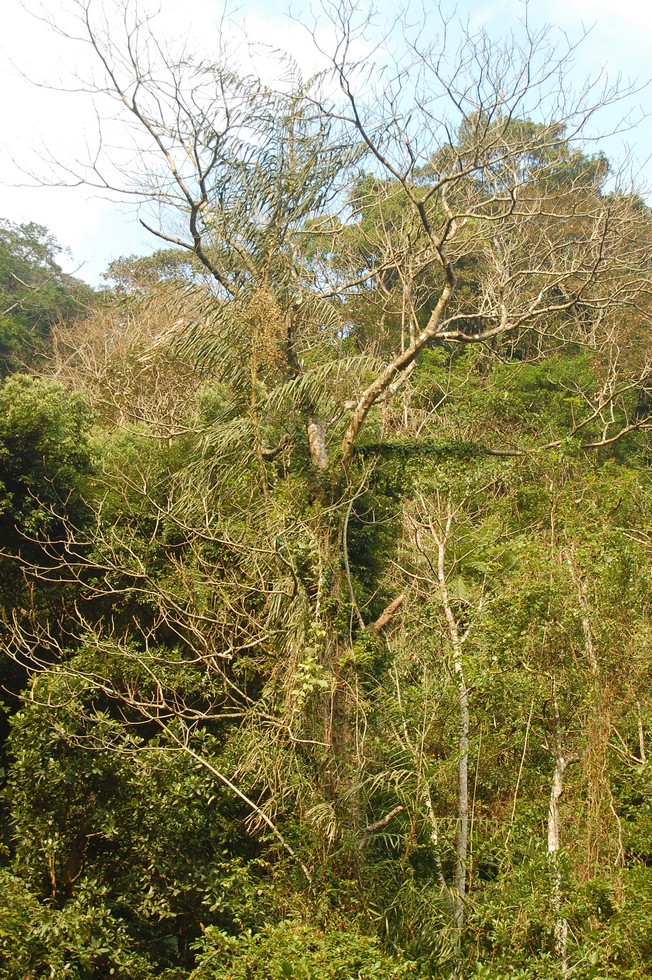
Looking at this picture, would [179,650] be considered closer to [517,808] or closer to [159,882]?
[159,882]

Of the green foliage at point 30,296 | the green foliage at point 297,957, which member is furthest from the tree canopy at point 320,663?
the green foliage at point 30,296

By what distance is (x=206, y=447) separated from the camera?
7156 millimetres

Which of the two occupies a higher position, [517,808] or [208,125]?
[208,125]

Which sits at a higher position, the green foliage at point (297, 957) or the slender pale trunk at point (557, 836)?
the slender pale trunk at point (557, 836)

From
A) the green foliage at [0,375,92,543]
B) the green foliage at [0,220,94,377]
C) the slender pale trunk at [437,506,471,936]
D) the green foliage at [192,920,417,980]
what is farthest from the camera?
the green foliage at [0,220,94,377]

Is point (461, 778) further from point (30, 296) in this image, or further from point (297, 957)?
point (30, 296)

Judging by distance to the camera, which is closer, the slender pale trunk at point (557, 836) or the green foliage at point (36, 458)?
the slender pale trunk at point (557, 836)

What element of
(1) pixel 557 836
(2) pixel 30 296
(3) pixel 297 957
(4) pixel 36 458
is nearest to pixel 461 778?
(1) pixel 557 836

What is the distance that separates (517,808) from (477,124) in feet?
16.3

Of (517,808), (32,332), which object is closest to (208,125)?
(517,808)

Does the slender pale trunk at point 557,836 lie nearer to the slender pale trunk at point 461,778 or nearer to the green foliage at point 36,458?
the slender pale trunk at point 461,778

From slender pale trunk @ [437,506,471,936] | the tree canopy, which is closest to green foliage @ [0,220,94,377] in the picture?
the tree canopy

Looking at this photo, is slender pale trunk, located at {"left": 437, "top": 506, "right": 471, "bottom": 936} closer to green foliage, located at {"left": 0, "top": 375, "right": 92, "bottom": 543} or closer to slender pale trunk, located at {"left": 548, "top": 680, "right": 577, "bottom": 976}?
slender pale trunk, located at {"left": 548, "top": 680, "right": 577, "bottom": 976}

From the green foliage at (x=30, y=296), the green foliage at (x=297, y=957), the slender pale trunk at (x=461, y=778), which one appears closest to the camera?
the green foliage at (x=297, y=957)
